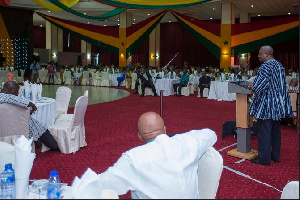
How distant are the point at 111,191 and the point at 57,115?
460 cm

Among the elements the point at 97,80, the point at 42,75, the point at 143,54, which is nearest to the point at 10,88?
the point at 97,80

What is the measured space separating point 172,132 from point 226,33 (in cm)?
1213

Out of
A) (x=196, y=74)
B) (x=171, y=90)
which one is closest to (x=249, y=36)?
(x=196, y=74)

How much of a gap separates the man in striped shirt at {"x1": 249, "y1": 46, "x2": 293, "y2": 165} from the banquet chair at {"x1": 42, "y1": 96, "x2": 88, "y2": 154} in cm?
212

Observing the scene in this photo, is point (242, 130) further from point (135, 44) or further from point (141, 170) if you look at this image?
point (135, 44)

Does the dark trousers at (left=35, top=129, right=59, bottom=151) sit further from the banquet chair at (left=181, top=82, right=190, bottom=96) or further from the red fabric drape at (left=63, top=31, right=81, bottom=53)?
the red fabric drape at (left=63, top=31, right=81, bottom=53)

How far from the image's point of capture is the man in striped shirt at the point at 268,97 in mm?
4027

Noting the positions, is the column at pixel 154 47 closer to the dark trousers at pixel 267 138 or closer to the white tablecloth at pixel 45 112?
the white tablecloth at pixel 45 112

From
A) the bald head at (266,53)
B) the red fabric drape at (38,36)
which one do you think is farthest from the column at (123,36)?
the bald head at (266,53)

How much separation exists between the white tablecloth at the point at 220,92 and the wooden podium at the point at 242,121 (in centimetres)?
666

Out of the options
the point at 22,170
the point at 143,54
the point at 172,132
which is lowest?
the point at 172,132

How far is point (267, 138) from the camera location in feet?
13.7

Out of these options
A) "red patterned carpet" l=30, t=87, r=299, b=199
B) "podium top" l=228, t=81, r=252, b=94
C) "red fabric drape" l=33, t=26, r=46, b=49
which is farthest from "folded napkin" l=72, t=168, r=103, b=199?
"red fabric drape" l=33, t=26, r=46, b=49

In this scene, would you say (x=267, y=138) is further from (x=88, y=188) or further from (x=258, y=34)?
(x=258, y=34)
